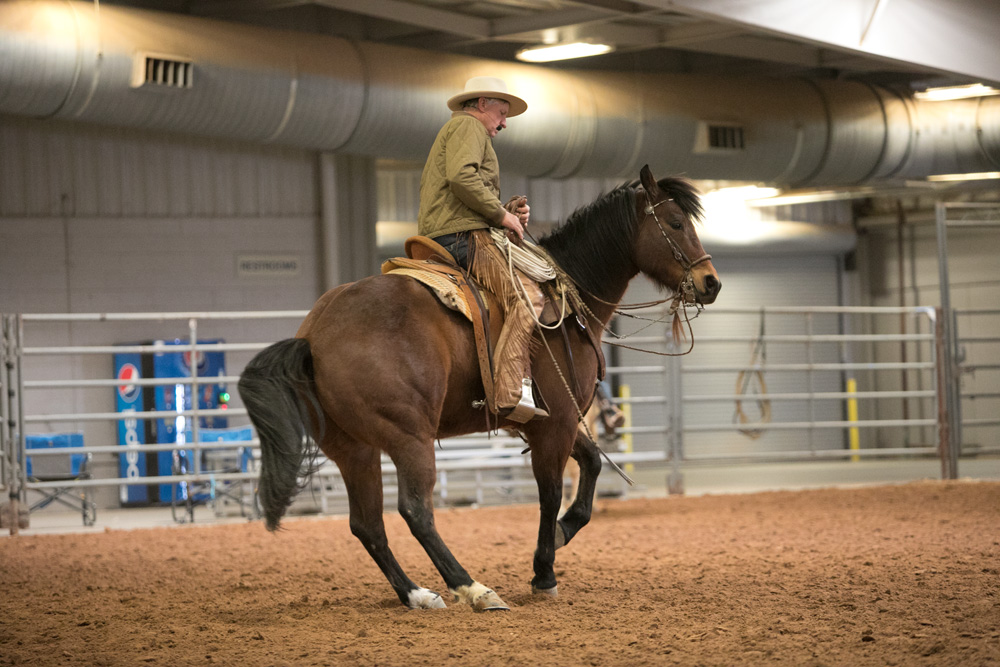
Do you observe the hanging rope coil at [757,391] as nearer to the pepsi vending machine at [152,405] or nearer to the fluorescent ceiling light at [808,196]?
the fluorescent ceiling light at [808,196]

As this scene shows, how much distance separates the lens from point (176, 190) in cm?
1222

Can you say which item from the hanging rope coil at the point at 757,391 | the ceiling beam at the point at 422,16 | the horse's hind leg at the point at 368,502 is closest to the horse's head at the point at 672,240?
the horse's hind leg at the point at 368,502

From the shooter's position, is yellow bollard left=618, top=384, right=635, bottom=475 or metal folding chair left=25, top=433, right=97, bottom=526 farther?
yellow bollard left=618, top=384, right=635, bottom=475

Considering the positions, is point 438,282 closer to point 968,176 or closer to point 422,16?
point 422,16

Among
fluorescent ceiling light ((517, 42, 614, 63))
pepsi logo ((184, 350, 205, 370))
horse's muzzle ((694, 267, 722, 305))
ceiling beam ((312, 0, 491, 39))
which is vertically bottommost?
pepsi logo ((184, 350, 205, 370))

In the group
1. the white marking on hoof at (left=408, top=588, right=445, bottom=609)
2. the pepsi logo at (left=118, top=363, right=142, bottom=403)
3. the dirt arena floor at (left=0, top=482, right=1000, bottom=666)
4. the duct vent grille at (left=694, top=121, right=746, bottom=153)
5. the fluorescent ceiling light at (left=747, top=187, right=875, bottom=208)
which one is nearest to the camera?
the dirt arena floor at (left=0, top=482, right=1000, bottom=666)

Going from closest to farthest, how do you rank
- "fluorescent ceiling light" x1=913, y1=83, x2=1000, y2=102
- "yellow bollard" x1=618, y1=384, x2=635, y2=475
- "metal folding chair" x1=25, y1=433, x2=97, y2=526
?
"metal folding chair" x1=25, y1=433, x2=97, y2=526 → "fluorescent ceiling light" x1=913, y1=83, x2=1000, y2=102 → "yellow bollard" x1=618, y1=384, x2=635, y2=475

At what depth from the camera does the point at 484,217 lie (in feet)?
15.6

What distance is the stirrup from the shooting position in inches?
177

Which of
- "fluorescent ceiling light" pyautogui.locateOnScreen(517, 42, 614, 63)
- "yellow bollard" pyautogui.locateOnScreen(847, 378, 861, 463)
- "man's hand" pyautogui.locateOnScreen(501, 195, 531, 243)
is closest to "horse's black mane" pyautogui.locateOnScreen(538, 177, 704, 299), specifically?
"man's hand" pyautogui.locateOnScreen(501, 195, 531, 243)

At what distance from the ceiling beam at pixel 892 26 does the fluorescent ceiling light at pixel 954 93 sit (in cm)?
180

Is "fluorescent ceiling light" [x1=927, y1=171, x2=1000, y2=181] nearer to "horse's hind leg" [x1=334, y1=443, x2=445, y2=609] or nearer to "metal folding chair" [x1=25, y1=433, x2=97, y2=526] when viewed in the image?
"horse's hind leg" [x1=334, y1=443, x2=445, y2=609]

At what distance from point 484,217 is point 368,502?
1390mm

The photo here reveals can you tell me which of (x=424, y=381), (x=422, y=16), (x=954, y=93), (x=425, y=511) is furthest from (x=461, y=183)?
(x=954, y=93)
